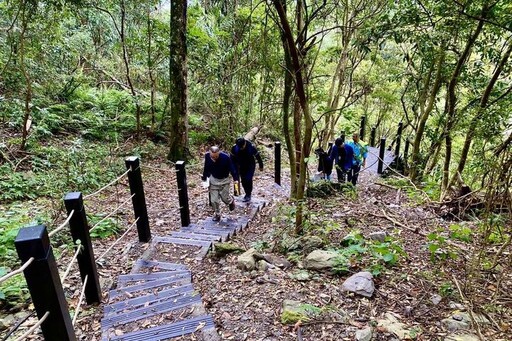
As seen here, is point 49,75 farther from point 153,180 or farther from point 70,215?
point 70,215

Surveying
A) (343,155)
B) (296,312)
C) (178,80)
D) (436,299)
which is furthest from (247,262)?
(178,80)

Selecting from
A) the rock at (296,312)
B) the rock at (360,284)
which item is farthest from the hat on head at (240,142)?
the rock at (296,312)

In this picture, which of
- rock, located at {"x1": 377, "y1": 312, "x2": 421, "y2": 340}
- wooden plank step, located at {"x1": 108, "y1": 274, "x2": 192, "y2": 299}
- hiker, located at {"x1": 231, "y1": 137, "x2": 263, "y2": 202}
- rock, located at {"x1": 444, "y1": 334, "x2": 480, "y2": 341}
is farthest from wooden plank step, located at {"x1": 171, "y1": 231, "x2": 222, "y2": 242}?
rock, located at {"x1": 444, "y1": 334, "x2": 480, "y2": 341}

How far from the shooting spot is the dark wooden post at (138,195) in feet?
15.1

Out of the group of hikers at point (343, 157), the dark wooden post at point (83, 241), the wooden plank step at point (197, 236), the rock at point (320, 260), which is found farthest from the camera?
the group of hikers at point (343, 157)

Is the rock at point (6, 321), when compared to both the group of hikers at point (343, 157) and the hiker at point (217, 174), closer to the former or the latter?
the hiker at point (217, 174)

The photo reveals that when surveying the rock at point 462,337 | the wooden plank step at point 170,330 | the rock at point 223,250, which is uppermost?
the rock at point 462,337

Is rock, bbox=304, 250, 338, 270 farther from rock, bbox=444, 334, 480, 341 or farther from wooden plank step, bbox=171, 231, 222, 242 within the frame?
wooden plank step, bbox=171, 231, 222, 242

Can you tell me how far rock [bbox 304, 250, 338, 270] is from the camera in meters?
3.84

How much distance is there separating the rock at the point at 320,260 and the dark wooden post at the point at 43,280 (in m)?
2.54

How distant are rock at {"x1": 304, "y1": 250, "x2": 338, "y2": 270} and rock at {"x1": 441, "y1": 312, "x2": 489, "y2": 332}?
1.23m

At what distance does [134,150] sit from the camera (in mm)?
9859

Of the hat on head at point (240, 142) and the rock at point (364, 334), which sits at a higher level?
the hat on head at point (240, 142)

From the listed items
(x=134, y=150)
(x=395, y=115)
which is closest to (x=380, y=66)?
(x=395, y=115)
